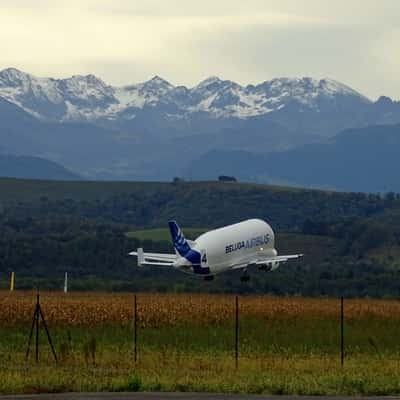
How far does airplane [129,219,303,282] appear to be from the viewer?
83062 mm

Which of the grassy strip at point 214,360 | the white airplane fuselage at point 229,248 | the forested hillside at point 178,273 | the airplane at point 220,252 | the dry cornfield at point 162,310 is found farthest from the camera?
the forested hillside at point 178,273

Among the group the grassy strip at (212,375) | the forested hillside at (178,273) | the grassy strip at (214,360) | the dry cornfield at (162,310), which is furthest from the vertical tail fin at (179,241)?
the grassy strip at (212,375)

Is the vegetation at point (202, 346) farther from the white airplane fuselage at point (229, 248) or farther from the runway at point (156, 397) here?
the white airplane fuselage at point (229, 248)

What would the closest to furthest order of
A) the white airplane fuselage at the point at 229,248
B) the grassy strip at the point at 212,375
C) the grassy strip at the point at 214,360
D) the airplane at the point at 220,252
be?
1. the grassy strip at the point at 212,375
2. the grassy strip at the point at 214,360
3. the airplane at the point at 220,252
4. the white airplane fuselage at the point at 229,248

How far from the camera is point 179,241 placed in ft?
271

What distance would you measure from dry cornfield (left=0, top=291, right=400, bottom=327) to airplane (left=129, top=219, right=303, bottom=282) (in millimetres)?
14611

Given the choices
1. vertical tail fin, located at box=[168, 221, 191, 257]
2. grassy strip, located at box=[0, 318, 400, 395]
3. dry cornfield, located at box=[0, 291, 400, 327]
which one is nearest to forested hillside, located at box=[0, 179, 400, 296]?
vertical tail fin, located at box=[168, 221, 191, 257]

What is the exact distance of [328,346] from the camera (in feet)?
175

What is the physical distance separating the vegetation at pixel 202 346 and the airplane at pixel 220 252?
12.8 metres

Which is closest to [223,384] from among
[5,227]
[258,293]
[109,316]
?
[109,316]

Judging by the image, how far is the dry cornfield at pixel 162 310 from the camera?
58.8 metres

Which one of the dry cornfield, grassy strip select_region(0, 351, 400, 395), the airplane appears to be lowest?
grassy strip select_region(0, 351, 400, 395)

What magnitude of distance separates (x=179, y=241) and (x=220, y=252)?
9.70 ft

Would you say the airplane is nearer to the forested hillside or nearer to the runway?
the forested hillside
